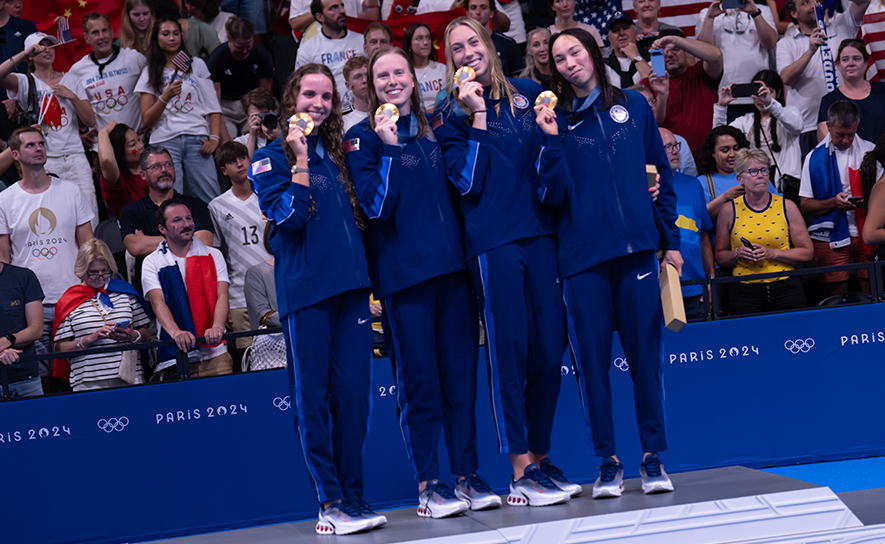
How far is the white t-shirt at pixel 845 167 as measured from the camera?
22.0 feet

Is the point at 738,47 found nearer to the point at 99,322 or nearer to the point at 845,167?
the point at 845,167

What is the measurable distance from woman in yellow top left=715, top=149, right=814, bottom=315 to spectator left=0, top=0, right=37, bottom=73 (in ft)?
20.2

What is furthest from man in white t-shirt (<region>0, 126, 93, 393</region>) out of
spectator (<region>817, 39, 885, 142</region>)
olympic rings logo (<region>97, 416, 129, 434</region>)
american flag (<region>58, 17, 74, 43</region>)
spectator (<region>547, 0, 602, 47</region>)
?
spectator (<region>817, 39, 885, 142</region>)

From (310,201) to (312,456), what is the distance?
1.05 metres

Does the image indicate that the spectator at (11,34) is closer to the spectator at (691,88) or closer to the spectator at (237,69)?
the spectator at (237,69)

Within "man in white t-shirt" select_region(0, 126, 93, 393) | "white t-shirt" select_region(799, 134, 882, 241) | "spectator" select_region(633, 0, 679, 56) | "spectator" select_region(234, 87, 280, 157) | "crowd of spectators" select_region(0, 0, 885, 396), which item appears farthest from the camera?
"spectator" select_region(633, 0, 679, 56)

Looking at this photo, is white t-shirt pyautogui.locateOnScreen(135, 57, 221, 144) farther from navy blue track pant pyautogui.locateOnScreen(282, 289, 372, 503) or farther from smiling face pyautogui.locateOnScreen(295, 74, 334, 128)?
navy blue track pant pyautogui.locateOnScreen(282, 289, 372, 503)

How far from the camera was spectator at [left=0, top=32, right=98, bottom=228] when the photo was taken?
7.12m

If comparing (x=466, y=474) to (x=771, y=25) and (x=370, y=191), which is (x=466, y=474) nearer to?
(x=370, y=191)

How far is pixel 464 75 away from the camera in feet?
12.1

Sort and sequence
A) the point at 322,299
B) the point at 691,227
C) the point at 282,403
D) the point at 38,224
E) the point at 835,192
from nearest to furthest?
the point at 322,299
the point at 282,403
the point at 691,227
the point at 38,224
the point at 835,192

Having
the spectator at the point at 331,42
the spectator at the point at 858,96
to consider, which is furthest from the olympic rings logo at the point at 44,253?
the spectator at the point at 858,96

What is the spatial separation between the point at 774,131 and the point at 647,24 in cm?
160

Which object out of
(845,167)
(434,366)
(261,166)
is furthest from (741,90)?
(261,166)
